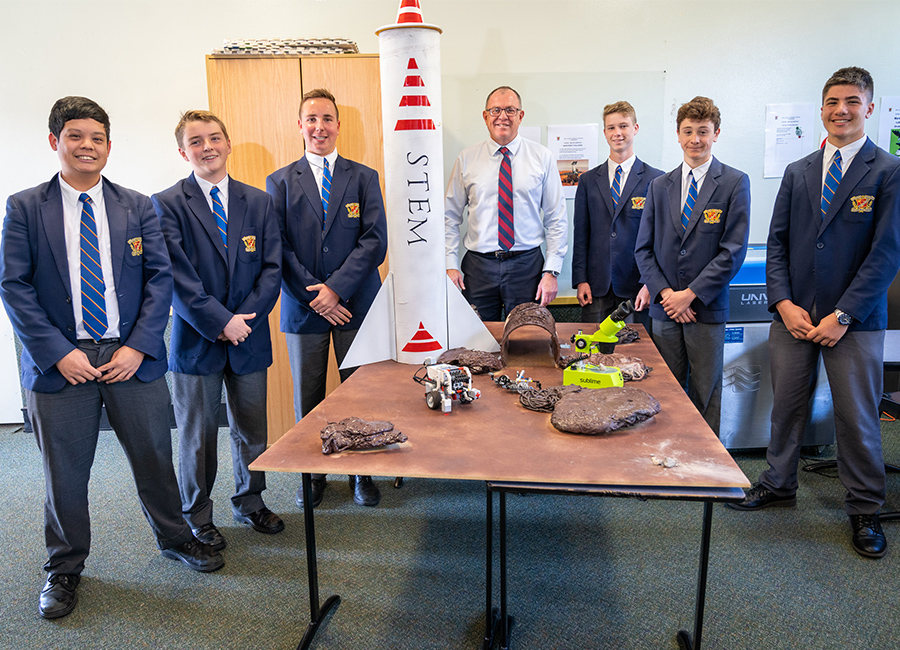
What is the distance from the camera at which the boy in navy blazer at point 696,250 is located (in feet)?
9.71

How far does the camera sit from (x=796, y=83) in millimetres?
4082

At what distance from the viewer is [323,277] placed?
10.0ft

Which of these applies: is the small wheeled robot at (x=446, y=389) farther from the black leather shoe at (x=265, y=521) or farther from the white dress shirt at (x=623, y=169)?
the white dress shirt at (x=623, y=169)

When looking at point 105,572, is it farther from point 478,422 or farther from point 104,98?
point 104,98

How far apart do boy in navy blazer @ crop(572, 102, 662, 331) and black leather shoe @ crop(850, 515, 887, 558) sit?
1.40 m

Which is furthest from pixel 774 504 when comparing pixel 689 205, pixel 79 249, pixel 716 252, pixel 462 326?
pixel 79 249

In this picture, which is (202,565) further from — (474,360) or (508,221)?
(508,221)

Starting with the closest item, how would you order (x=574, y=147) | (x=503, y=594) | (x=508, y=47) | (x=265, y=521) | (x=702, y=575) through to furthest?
(x=702, y=575)
(x=503, y=594)
(x=265, y=521)
(x=508, y=47)
(x=574, y=147)

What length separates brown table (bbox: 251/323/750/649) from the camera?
1578mm

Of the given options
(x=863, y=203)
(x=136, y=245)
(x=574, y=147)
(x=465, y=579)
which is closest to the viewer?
(x=136, y=245)

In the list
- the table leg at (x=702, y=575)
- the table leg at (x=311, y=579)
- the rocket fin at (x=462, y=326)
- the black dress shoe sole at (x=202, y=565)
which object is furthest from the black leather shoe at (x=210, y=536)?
the table leg at (x=702, y=575)

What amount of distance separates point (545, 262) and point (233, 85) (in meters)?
2.19

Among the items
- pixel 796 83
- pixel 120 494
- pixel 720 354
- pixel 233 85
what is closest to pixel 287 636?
pixel 120 494

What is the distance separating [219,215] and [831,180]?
8.95ft
